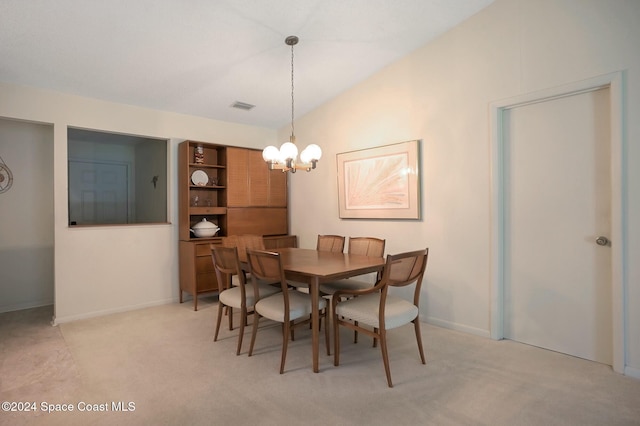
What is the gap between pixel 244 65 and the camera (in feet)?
11.8

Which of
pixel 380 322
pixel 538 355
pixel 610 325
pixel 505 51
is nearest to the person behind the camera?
pixel 380 322

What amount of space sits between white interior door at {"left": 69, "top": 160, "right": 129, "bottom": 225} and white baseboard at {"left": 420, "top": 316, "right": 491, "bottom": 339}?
5.24m

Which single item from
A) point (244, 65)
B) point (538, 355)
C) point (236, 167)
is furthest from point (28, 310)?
point (538, 355)

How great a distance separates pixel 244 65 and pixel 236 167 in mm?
1502

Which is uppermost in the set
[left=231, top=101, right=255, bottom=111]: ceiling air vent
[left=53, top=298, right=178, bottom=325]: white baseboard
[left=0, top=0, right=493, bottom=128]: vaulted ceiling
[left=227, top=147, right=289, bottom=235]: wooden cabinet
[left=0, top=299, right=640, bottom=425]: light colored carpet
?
[left=0, top=0, right=493, bottom=128]: vaulted ceiling

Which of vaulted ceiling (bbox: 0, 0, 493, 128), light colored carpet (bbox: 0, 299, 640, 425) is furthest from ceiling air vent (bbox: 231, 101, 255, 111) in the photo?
light colored carpet (bbox: 0, 299, 640, 425)

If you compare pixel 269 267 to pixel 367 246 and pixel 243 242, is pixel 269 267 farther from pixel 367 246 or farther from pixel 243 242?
pixel 243 242

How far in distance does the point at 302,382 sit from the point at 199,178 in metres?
3.14

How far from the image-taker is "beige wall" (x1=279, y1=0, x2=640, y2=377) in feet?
7.99

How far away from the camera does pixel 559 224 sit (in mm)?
2816

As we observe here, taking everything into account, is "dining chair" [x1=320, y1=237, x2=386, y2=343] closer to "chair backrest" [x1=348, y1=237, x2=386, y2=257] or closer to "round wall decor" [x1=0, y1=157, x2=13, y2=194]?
"chair backrest" [x1=348, y1=237, x2=386, y2=257]

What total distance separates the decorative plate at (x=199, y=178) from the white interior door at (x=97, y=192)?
88.9 inches

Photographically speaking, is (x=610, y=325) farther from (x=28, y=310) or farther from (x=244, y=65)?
(x=28, y=310)

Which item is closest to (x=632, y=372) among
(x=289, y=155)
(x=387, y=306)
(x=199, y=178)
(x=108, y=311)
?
(x=387, y=306)
